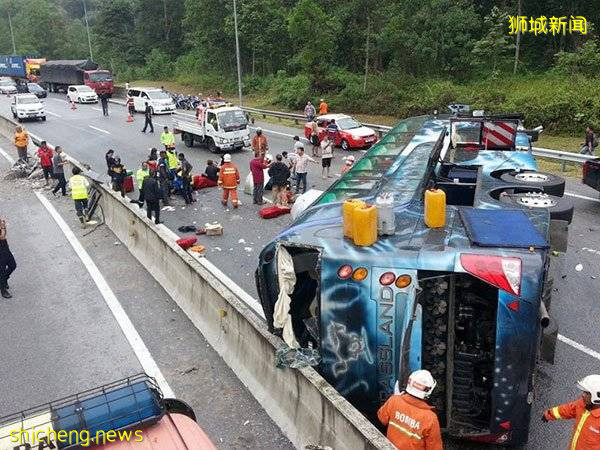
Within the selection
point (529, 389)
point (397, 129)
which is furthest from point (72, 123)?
point (529, 389)

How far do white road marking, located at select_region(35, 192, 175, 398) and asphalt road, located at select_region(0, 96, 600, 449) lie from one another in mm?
2151

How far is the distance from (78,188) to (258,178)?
4.57 m

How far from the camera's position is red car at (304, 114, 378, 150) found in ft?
74.0

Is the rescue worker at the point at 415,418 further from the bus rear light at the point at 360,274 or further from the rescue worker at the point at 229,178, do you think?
the rescue worker at the point at 229,178

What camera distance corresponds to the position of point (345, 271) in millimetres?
5598

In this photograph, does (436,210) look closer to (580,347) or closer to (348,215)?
(348,215)

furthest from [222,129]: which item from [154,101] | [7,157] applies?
[154,101]

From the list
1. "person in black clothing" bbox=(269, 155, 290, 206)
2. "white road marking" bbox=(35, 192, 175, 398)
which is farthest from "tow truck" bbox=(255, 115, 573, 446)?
"person in black clothing" bbox=(269, 155, 290, 206)

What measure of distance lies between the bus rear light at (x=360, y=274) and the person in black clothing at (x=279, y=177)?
9.36 metres

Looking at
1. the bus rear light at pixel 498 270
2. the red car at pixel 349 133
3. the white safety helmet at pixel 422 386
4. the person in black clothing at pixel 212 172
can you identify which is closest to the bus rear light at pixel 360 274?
the bus rear light at pixel 498 270

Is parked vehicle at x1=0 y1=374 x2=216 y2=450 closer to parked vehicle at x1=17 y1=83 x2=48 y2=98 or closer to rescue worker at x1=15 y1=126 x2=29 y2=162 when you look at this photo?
rescue worker at x1=15 y1=126 x2=29 y2=162

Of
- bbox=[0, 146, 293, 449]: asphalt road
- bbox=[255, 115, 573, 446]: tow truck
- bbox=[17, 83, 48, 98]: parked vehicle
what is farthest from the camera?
bbox=[17, 83, 48, 98]: parked vehicle

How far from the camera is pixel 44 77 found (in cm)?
5703

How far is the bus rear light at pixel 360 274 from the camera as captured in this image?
554 cm
